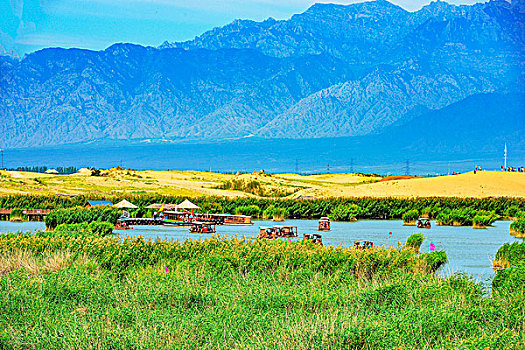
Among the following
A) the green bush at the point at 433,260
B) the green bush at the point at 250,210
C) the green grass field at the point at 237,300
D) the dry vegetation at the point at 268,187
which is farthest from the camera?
the dry vegetation at the point at 268,187

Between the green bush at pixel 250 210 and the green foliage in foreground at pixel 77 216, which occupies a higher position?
the green bush at pixel 250 210

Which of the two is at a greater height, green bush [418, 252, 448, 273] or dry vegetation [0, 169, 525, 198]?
dry vegetation [0, 169, 525, 198]

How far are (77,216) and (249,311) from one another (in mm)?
→ 33500

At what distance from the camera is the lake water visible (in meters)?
32.8

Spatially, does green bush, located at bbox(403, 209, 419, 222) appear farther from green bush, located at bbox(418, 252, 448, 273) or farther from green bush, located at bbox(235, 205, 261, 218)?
green bush, located at bbox(418, 252, 448, 273)

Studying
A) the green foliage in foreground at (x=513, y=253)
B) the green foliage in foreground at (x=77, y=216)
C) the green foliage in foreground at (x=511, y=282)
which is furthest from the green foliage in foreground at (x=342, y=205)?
the green foliage in foreground at (x=511, y=282)

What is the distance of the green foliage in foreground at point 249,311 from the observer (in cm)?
1347

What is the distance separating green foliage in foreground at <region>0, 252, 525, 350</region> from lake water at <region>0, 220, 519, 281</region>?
1024cm

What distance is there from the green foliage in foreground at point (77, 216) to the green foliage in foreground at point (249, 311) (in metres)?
27.4

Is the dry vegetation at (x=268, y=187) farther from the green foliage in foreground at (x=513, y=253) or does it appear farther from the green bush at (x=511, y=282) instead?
Answer: the green bush at (x=511, y=282)

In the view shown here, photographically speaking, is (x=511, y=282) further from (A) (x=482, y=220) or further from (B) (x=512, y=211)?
(B) (x=512, y=211)

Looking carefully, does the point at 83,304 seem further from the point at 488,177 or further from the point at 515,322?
the point at 488,177

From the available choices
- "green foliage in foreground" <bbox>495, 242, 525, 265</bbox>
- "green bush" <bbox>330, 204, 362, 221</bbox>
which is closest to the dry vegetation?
"green bush" <bbox>330, 204, 362, 221</bbox>

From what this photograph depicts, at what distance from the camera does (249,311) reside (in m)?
15.3
